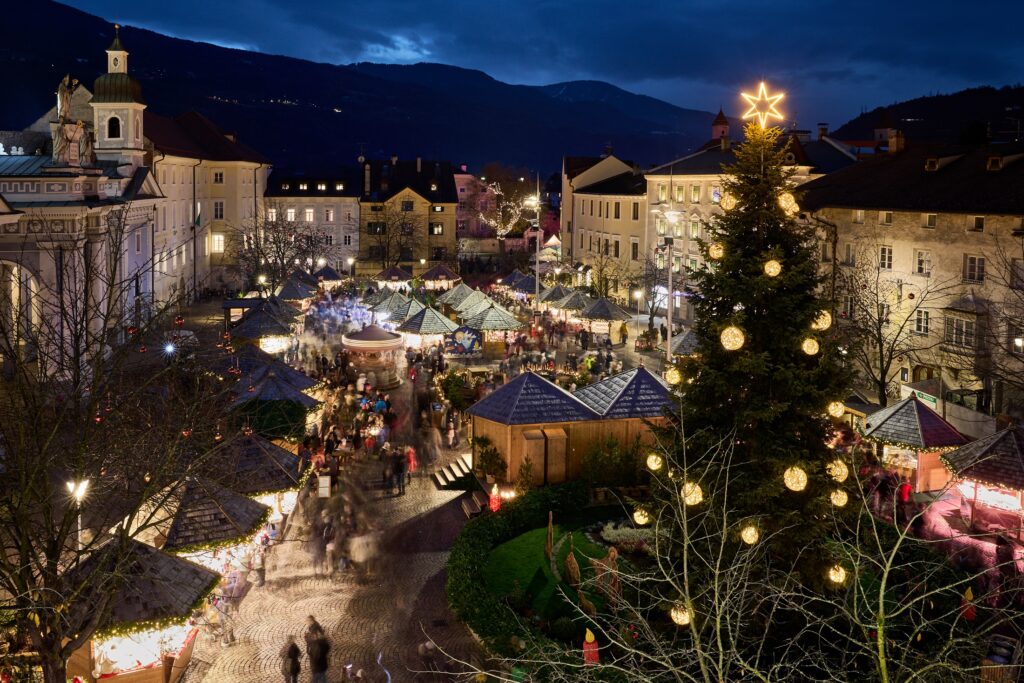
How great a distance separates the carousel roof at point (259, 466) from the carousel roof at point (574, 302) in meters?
28.7

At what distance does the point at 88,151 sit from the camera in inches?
1399

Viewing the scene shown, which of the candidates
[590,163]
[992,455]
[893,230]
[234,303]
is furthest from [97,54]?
[992,455]

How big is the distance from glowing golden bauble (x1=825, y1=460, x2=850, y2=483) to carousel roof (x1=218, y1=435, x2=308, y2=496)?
A: 1049cm

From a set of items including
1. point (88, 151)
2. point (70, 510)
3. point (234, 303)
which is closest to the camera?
point (70, 510)

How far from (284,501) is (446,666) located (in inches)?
251

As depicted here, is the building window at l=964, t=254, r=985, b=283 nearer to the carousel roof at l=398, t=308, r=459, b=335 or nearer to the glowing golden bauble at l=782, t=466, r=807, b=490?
the carousel roof at l=398, t=308, r=459, b=335

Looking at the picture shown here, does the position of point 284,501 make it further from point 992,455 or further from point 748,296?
point 992,455

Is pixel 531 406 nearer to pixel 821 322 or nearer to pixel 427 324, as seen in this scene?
pixel 821 322

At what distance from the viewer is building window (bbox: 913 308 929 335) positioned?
3553cm

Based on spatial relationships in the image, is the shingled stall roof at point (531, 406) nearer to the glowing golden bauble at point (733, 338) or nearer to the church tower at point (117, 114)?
the glowing golden bauble at point (733, 338)

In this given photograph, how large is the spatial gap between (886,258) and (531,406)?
794 inches

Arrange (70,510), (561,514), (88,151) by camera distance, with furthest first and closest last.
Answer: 1. (88,151)
2. (561,514)
3. (70,510)

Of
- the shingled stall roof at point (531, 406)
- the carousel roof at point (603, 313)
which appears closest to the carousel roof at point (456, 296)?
the carousel roof at point (603, 313)

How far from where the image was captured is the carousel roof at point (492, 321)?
42188 millimetres
